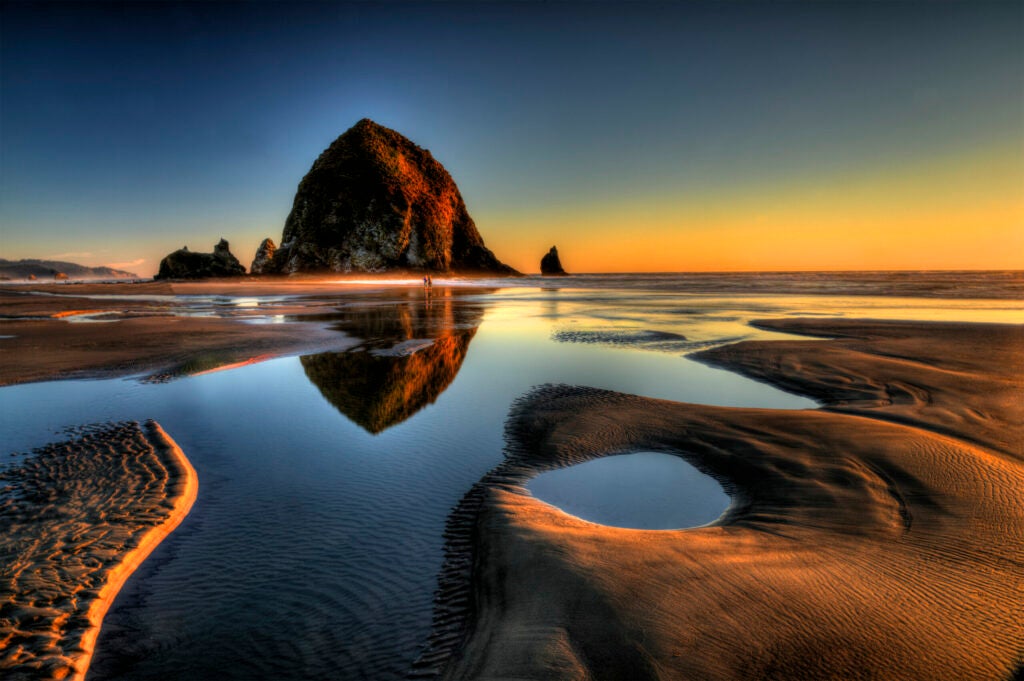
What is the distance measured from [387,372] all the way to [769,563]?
30.3 ft

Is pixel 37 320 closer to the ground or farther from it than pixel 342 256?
closer to the ground

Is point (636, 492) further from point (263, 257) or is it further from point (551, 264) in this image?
point (551, 264)

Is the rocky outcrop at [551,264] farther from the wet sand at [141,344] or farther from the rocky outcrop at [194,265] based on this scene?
the wet sand at [141,344]

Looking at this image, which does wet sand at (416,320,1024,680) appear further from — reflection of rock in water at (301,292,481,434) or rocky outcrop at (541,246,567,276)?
rocky outcrop at (541,246,567,276)

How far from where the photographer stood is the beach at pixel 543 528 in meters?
2.99

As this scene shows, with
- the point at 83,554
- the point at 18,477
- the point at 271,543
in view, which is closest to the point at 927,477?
the point at 271,543

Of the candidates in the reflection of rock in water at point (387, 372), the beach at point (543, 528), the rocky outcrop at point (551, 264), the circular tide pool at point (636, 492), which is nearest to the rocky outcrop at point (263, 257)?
the rocky outcrop at point (551, 264)

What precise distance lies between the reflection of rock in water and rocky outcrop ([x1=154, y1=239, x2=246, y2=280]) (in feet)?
355

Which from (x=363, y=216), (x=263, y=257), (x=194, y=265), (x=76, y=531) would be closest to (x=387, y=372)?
(x=76, y=531)

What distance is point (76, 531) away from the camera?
431 centimetres

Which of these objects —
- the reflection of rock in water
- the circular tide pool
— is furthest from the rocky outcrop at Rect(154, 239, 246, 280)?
the circular tide pool

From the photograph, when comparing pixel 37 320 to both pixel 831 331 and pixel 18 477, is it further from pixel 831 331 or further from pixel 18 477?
pixel 831 331

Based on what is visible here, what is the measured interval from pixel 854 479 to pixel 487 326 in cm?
1610

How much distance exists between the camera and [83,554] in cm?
398
